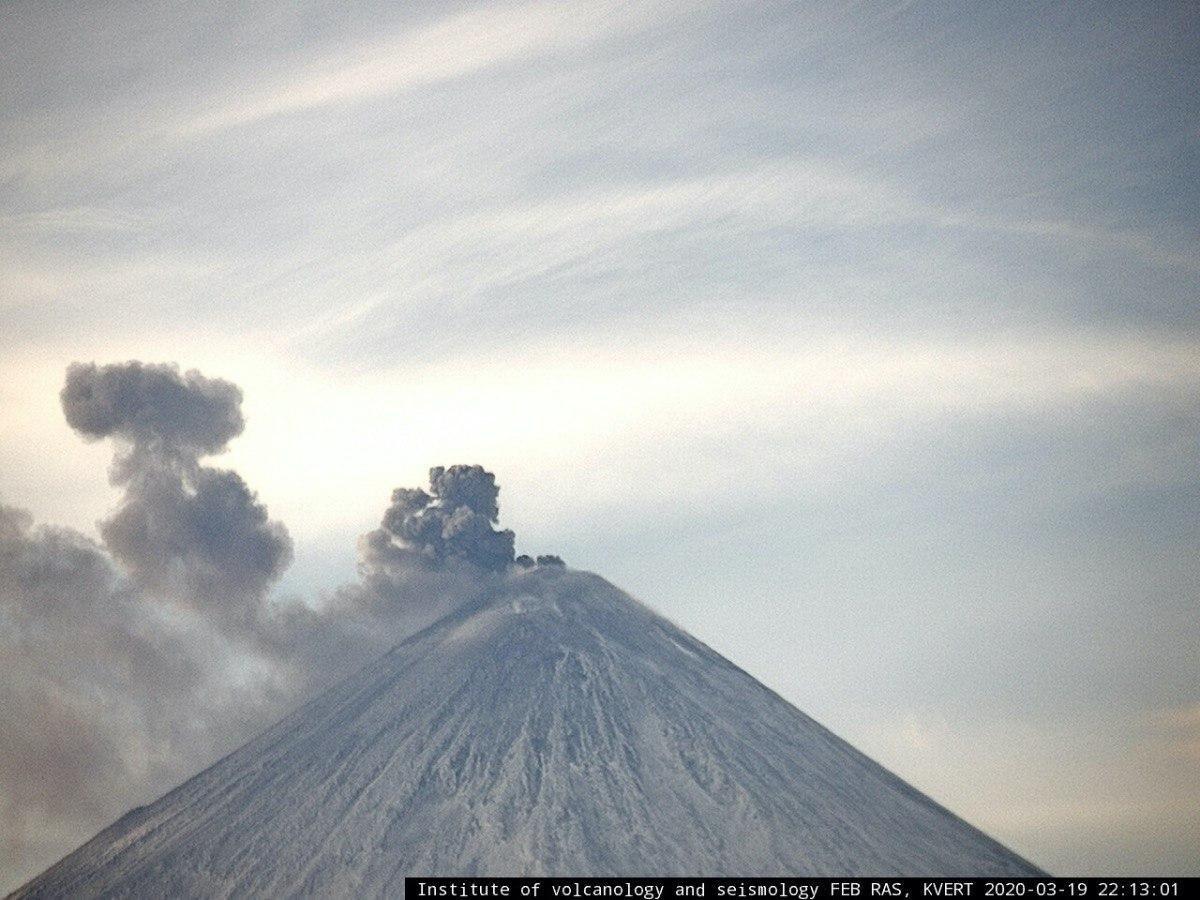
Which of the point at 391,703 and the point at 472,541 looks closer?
the point at 391,703

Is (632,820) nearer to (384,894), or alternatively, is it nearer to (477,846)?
(477,846)

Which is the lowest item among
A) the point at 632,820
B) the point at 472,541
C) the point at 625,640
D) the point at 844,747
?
the point at 632,820

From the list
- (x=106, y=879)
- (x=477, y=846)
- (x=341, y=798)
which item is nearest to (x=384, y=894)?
(x=477, y=846)

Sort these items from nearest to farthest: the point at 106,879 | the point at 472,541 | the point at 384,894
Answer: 1. the point at 384,894
2. the point at 106,879
3. the point at 472,541

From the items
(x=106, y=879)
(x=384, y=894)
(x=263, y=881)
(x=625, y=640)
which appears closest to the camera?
(x=384, y=894)

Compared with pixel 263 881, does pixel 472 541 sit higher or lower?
higher

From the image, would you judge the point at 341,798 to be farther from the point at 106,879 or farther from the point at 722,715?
the point at 722,715
